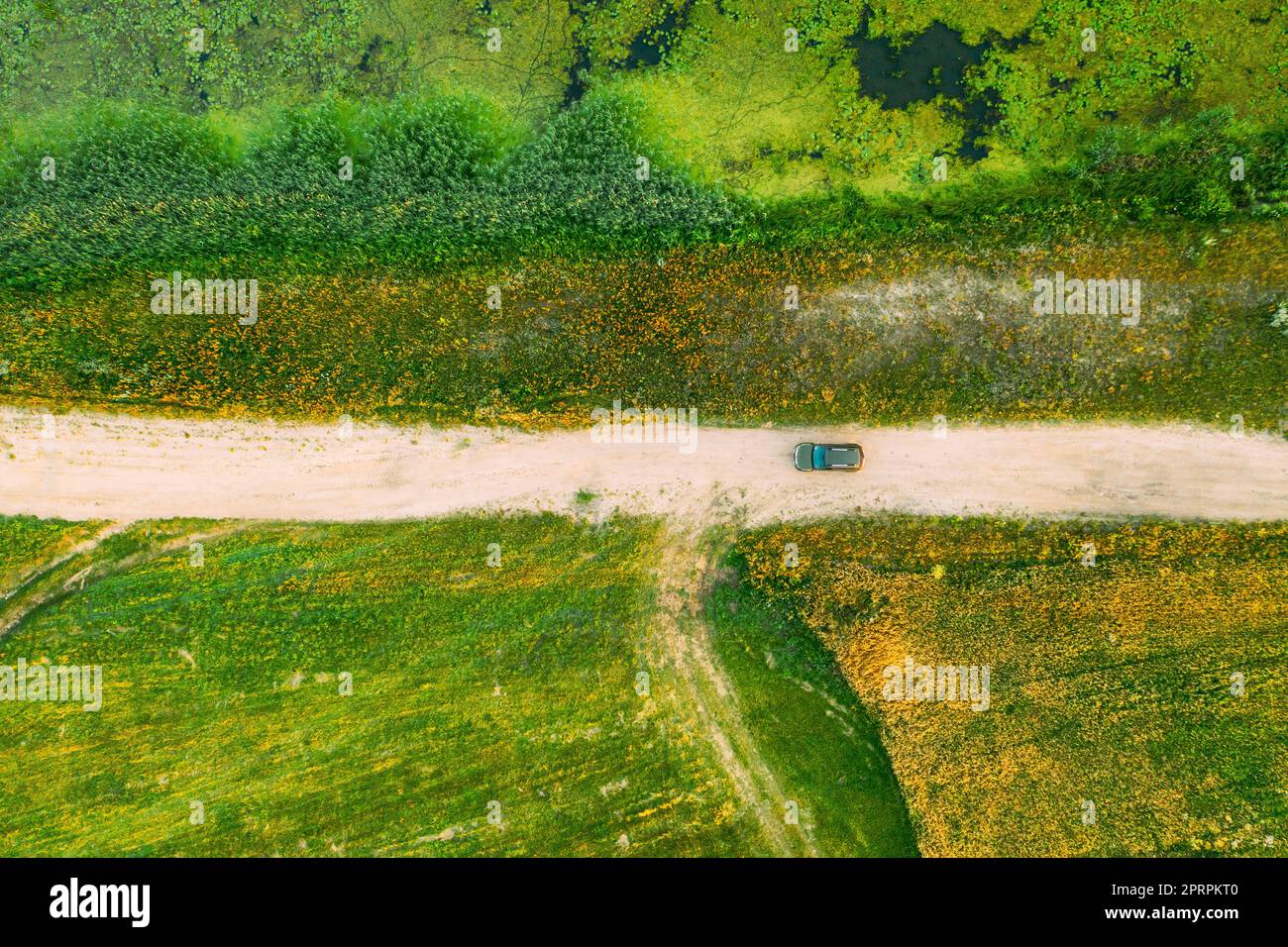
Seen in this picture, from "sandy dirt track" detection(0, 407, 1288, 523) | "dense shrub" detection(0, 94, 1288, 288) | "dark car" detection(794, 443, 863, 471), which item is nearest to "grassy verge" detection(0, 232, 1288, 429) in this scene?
"sandy dirt track" detection(0, 407, 1288, 523)

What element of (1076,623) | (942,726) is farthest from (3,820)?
(1076,623)

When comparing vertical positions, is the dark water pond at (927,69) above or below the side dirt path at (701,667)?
above

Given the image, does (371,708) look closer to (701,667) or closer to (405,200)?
(701,667)

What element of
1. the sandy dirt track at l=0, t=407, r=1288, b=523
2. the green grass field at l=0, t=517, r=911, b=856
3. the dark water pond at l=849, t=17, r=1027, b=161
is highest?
the dark water pond at l=849, t=17, r=1027, b=161

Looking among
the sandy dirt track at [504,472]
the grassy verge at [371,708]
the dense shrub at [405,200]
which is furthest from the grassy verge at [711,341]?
the grassy verge at [371,708]

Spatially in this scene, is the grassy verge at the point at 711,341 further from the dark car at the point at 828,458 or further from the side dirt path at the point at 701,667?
the side dirt path at the point at 701,667

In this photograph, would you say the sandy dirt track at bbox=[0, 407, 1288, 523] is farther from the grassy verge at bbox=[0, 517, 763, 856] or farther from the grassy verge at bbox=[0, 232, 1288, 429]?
the grassy verge at bbox=[0, 517, 763, 856]

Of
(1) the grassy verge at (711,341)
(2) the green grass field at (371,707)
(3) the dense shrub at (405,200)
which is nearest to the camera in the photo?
(1) the grassy verge at (711,341)
